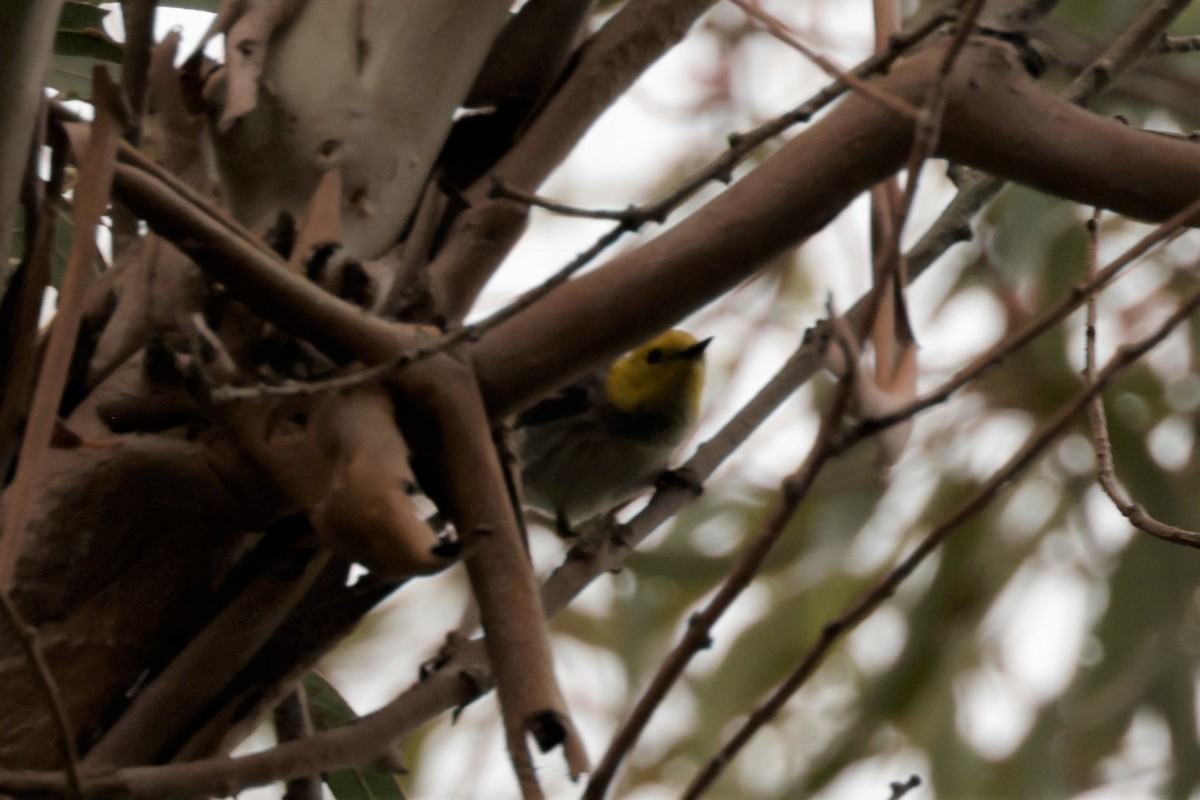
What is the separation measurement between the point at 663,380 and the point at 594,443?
15 cm

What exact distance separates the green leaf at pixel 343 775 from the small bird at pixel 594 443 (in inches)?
33.4

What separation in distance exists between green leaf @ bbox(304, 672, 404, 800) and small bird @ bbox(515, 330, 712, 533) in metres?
0.85

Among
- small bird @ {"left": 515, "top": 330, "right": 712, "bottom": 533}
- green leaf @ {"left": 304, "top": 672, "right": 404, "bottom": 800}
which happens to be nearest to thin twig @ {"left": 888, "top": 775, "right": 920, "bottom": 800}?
green leaf @ {"left": 304, "top": 672, "right": 404, "bottom": 800}

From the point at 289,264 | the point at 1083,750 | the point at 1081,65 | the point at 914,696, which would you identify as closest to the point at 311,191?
the point at 289,264

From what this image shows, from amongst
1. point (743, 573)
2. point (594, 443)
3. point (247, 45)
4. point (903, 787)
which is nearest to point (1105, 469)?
point (903, 787)

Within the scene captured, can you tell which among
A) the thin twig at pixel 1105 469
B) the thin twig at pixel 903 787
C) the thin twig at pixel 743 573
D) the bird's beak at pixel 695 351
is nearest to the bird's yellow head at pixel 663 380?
the bird's beak at pixel 695 351

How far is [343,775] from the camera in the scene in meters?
1.03

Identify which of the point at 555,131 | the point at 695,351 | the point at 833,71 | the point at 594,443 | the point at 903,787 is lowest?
the point at 903,787

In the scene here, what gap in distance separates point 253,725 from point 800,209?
40 centimetres

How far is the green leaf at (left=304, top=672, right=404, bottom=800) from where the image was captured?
102cm

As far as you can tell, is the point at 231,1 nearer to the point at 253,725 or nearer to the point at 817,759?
the point at 253,725

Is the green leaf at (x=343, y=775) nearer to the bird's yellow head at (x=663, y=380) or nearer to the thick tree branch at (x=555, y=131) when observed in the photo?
the thick tree branch at (x=555, y=131)

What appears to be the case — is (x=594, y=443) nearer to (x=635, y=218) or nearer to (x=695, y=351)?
(x=695, y=351)

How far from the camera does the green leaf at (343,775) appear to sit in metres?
1.02
